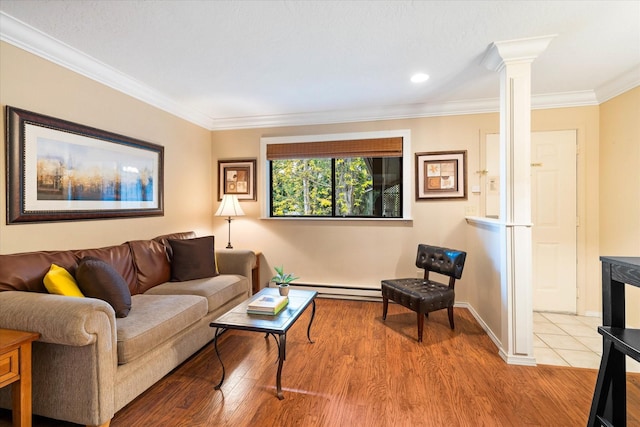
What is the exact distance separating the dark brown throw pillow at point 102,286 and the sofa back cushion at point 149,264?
66 centimetres

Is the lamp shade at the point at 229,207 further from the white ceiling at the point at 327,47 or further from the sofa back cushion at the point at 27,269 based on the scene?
the sofa back cushion at the point at 27,269

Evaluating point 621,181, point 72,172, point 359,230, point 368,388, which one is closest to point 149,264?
point 72,172

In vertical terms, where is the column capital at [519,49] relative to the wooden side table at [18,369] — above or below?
above

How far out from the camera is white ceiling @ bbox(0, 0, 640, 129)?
1.83 m

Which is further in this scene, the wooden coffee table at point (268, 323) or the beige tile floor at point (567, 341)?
the beige tile floor at point (567, 341)

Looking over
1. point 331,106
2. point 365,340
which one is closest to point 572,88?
point 331,106

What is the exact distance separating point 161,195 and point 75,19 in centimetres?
176

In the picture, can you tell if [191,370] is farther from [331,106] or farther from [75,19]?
[331,106]

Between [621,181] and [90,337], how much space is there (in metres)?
4.47

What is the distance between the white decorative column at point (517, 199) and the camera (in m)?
2.21

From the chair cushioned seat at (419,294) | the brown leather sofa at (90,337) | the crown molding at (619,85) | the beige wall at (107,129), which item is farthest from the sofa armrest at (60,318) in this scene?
the crown molding at (619,85)

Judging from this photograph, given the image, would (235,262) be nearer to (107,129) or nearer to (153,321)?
(153,321)

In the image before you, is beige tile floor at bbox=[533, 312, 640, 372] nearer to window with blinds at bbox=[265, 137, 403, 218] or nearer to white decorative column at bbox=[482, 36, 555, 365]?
white decorative column at bbox=[482, 36, 555, 365]

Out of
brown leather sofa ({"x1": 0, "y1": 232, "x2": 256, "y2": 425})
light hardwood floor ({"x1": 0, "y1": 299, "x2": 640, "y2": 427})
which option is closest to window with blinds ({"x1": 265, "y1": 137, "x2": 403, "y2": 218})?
light hardwood floor ({"x1": 0, "y1": 299, "x2": 640, "y2": 427})
